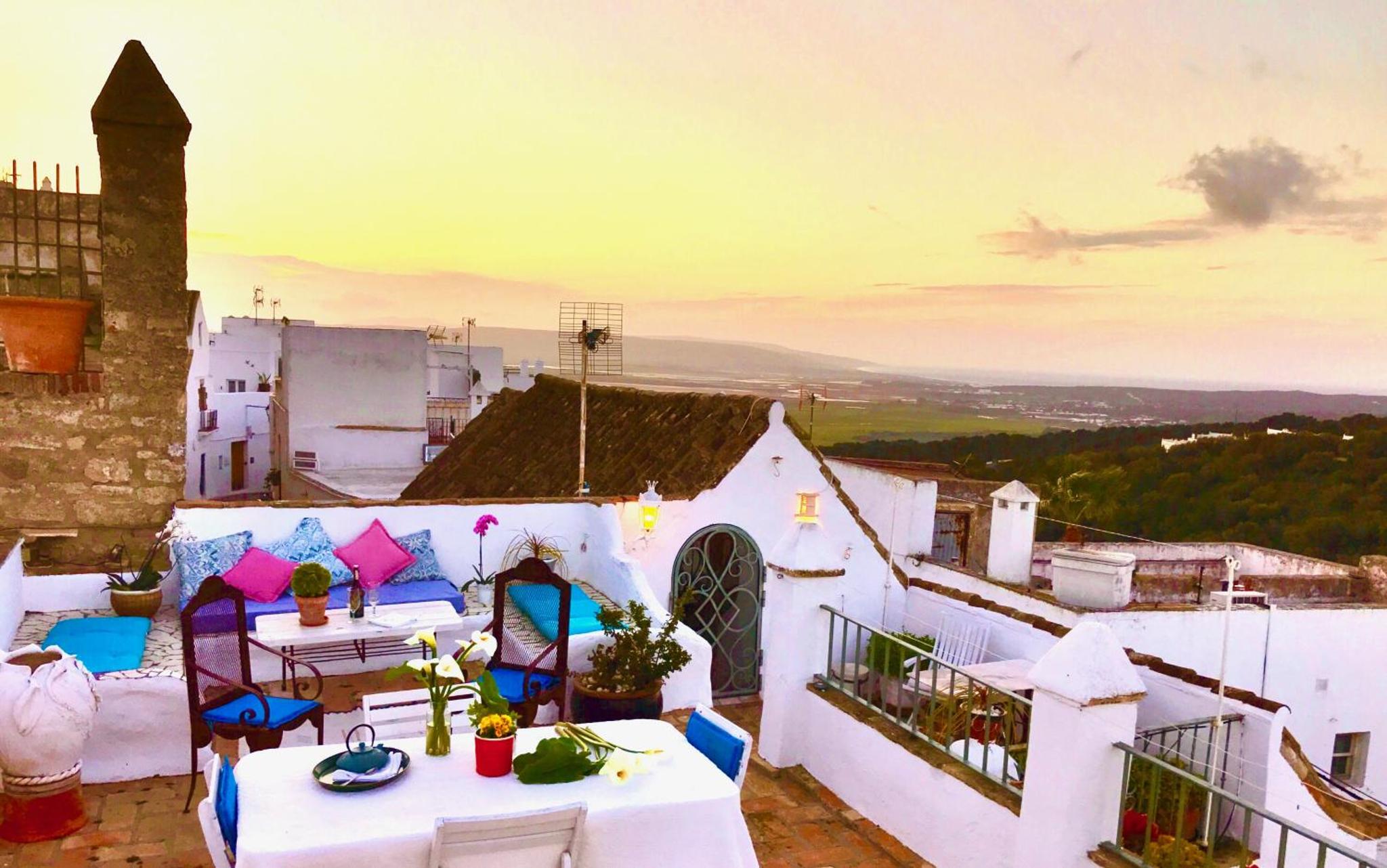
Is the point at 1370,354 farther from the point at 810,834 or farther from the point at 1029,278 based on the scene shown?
the point at 810,834

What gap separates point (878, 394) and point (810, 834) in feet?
35.6

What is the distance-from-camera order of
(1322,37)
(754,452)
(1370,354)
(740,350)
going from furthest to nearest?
(1370,354) → (740,350) → (1322,37) → (754,452)

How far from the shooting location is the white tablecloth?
10.7ft

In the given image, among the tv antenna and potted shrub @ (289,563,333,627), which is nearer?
potted shrub @ (289,563,333,627)

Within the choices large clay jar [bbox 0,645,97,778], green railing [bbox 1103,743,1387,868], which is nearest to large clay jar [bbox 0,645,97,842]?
large clay jar [bbox 0,645,97,778]

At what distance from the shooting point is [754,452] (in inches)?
346

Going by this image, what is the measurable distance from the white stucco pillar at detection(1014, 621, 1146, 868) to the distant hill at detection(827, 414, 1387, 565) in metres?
15.7

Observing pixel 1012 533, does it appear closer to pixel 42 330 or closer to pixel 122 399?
pixel 122 399

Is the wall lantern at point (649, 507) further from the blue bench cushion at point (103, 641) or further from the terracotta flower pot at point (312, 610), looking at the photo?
the blue bench cushion at point (103, 641)

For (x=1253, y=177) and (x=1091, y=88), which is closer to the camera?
(x=1091, y=88)

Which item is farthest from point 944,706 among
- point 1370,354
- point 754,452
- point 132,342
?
point 1370,354

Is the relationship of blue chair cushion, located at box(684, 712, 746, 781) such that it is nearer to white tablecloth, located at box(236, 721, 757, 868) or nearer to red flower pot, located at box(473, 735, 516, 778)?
white tablecloth, located at box(236, 721, 757, 868)

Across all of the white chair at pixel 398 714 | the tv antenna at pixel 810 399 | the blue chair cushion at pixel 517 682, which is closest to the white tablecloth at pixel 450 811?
the white chair at pixel 398 714

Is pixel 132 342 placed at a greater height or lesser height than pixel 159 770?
greater
